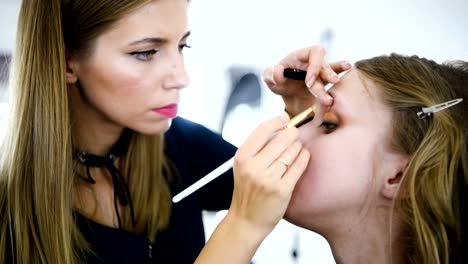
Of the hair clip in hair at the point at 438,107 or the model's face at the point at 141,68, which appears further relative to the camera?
the model's face at the point at 141,68

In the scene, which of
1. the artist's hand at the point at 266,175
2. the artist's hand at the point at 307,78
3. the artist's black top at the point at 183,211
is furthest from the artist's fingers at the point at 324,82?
the artist's black top at the point at 183,211

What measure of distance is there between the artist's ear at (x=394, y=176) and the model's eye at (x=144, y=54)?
0.52m

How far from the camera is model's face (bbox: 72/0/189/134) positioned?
0.90m

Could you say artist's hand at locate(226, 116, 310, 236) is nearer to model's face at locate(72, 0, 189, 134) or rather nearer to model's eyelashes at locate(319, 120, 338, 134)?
model's eyelashes at locate(319, 120, 338, 134)

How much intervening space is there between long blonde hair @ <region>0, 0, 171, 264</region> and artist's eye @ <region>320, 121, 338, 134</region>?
1.60 feet

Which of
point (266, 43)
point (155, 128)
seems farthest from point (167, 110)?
point (266, 43)

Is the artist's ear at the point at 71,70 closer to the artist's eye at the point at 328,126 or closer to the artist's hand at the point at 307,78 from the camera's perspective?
the artist's hand at the point at 307,78

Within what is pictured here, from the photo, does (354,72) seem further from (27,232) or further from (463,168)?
(27,232)

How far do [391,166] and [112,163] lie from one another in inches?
25.3

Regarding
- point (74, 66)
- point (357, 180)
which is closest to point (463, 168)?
point (357, 180)

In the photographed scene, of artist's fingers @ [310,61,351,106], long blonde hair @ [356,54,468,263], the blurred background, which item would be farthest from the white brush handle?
the blurred background

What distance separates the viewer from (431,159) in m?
0.77

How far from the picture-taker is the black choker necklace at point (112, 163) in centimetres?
106

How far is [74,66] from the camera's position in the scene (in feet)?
3.21
